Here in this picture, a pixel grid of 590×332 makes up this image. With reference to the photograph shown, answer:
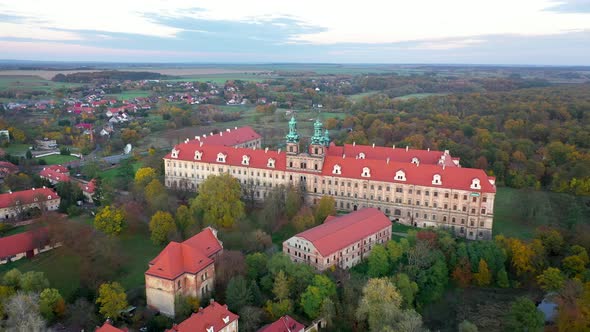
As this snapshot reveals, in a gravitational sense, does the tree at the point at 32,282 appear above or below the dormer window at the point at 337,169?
below

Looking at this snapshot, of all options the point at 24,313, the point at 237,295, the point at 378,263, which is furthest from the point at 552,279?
the point at 24,313

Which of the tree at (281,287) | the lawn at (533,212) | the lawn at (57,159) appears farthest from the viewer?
the lawn at (57,159)

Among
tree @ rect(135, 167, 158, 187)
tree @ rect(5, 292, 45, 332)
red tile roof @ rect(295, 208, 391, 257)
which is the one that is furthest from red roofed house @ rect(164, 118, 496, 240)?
tree @ rect(5, 292, 45, 332)

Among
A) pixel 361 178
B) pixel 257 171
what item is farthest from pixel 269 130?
pixel 361 178

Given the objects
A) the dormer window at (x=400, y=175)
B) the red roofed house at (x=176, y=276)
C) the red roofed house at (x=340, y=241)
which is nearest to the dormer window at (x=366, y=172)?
the dormer window at (x=400, y=175)

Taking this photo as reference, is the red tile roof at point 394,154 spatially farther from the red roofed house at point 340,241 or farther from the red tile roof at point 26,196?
the red tile roof at point 26,196

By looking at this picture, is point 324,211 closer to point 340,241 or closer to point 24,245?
point 340,241
